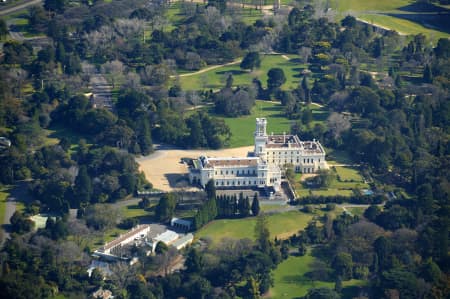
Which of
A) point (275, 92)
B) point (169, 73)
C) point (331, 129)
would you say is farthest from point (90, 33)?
point (331, 129)

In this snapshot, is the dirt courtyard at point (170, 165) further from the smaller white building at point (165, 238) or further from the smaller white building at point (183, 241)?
the smaller white building at point (183, 241)

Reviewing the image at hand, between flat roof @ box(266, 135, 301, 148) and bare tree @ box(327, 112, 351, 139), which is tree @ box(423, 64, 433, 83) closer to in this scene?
bare tree @ box(327, 112, 351, 139)

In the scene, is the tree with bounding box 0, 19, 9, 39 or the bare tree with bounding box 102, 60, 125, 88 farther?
the tree with bounding box 0, 19, 9, 39

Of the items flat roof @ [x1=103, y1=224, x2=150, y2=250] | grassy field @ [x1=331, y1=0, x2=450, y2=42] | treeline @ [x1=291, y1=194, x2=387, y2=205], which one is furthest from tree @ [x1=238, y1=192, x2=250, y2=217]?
grassy field @ [x1=331, y1=0, x2=450, y2=42]

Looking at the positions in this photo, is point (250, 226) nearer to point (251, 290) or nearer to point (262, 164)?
point (262, 164)

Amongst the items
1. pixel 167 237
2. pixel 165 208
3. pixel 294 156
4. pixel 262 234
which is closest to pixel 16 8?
pixel 294 156

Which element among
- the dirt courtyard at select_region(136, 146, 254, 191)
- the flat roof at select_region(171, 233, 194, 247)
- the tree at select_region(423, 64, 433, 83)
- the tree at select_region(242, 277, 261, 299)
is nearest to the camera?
the tree at select_region(242, 277, 261, 299)

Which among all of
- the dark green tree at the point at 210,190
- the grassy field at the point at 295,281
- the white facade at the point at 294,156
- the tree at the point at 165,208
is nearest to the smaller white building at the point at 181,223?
the tree at the point at 165,208
